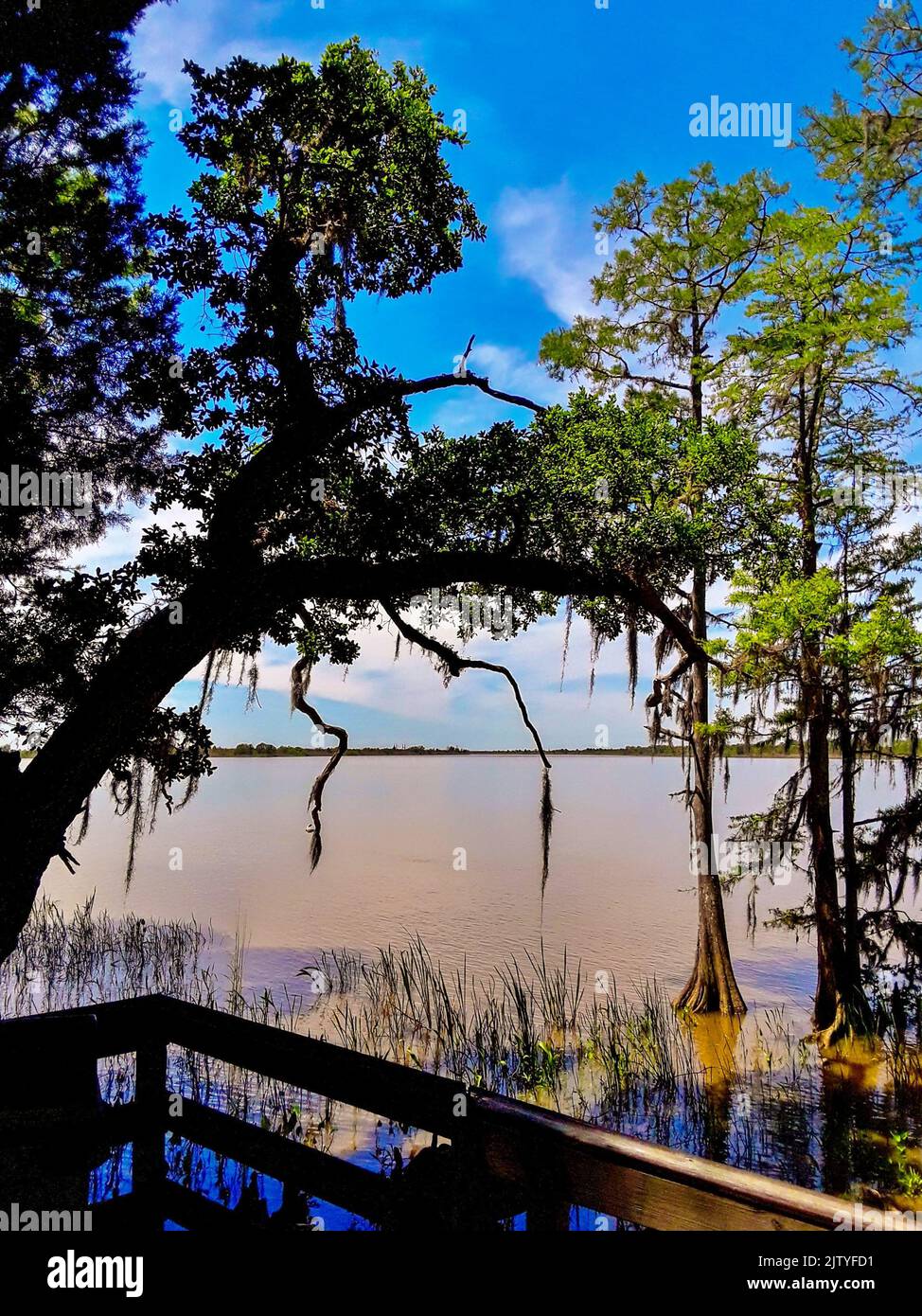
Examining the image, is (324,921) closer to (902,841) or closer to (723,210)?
(902,841)

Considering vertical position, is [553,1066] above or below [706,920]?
below

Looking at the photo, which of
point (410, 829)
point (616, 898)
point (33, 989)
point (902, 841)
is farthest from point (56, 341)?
point (410, 829)

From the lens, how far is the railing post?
3.64 meters

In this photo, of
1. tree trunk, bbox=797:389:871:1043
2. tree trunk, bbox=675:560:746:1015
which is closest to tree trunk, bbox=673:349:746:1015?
tree trunk, bbox=675:560:746:1015

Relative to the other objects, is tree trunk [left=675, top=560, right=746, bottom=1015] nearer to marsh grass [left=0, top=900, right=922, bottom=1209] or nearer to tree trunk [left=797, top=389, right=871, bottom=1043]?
marsh grass [left=0, top=900, right=922, bottom=1209]

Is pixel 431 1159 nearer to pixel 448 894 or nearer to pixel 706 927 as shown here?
pixel 706 927

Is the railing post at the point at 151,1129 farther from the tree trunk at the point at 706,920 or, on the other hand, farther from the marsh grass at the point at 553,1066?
the tree trunk at the point at 706,920

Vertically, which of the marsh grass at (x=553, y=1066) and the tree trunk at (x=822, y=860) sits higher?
the tree trunk at (x=822, y=860)

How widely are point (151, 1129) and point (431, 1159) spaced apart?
5.38 ft

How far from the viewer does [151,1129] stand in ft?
12.4

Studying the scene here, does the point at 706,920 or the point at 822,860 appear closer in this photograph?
the point at 822,860

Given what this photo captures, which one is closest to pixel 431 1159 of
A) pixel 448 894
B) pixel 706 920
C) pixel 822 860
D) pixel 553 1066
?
pixel 553 1066

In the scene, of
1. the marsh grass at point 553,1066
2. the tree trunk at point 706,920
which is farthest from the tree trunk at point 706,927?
the marsh grass at point 553,1066

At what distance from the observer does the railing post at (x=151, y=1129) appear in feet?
12.0
